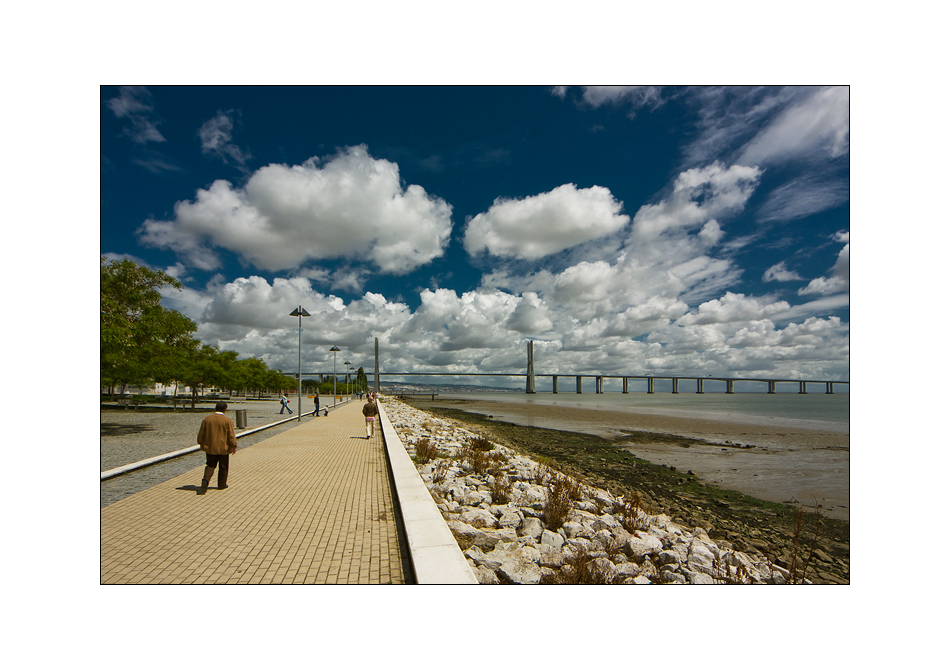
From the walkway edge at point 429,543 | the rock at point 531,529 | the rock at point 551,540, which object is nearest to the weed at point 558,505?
the rock at point 531,529

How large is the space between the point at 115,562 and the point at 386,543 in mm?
2829

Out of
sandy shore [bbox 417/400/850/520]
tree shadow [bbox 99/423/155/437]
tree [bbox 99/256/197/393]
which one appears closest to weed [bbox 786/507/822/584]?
sandy shore [bbox 417/400/850/520]

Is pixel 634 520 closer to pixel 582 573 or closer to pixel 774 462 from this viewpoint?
pixel 582 573

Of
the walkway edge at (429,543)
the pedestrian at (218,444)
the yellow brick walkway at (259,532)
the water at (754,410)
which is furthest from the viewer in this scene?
the water at (754,410)

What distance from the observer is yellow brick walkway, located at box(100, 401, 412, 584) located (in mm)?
4367

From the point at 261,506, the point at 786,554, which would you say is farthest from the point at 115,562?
the point at 786,554

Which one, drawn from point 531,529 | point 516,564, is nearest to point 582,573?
point 516,564

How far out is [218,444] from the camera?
7.46 metres

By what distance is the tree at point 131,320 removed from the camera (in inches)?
544

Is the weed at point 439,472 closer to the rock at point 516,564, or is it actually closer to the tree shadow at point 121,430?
the rock at point 516,564

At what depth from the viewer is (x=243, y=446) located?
13.4m

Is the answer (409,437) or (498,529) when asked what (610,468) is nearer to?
(409,437)

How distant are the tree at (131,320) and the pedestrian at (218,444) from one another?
873cm

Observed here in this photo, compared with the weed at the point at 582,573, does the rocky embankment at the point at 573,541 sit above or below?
below
